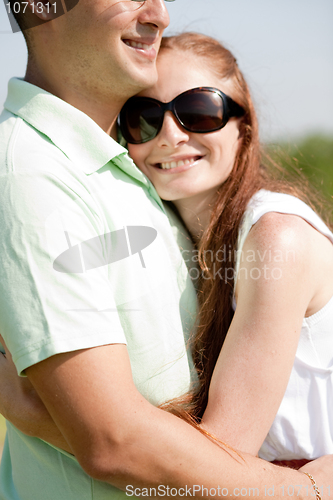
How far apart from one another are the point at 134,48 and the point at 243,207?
2.91ft

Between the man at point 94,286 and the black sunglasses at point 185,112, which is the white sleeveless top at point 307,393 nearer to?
the man at point 94,286

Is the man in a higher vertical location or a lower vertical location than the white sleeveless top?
higher

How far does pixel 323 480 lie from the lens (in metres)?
1.64

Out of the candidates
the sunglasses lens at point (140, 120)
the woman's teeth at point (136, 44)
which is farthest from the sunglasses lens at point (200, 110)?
the woman's teeth at point (136, 44)

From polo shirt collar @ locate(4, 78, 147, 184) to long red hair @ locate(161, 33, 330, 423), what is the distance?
1.94 feet

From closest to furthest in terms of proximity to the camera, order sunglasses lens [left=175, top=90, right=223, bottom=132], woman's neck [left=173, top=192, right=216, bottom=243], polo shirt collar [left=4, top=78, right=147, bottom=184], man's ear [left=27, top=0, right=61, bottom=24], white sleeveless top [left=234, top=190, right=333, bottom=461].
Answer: polo shirt collar [left=4, top=78, right=147, bottom=184]
white sleeveless top [left=234, top=190, right=333, bottom=461]
man's ear [left=27, top=0, right=61, bottom=24]
sunglasses lens [left=175, top=90, right=223, bottom=132]
woman's neck [left=173, top=192, right=216, bottom=243]

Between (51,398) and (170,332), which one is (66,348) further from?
(170,332)

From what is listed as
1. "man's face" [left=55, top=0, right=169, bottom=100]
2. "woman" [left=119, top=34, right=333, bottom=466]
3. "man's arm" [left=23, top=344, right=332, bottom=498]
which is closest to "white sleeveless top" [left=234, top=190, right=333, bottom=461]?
"woman" [left=119, top=34, right=333, bottom=466]

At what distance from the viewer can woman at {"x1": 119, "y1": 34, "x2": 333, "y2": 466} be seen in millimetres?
1549

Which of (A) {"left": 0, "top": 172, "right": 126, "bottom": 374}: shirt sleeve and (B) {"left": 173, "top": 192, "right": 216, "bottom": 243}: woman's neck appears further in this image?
(B) {"left": 173, "top": 192, "right": 216, "bottom": 243}: woman's neck

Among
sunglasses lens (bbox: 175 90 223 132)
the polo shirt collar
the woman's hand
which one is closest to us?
the woman's hand

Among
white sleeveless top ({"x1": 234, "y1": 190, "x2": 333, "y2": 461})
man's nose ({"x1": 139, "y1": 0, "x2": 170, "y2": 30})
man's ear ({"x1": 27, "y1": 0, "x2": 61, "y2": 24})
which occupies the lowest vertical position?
white sleeveless top ({"x1": 234, "y1": 190, "x2": 333, "y2": 461})

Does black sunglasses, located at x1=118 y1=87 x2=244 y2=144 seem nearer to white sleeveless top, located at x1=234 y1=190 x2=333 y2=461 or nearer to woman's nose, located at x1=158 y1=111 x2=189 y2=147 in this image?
woman's nose, located at x1=158 y1=111 x2=189 y2=147

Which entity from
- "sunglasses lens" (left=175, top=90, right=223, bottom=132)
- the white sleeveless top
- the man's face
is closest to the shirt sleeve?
the white sleeveless top
